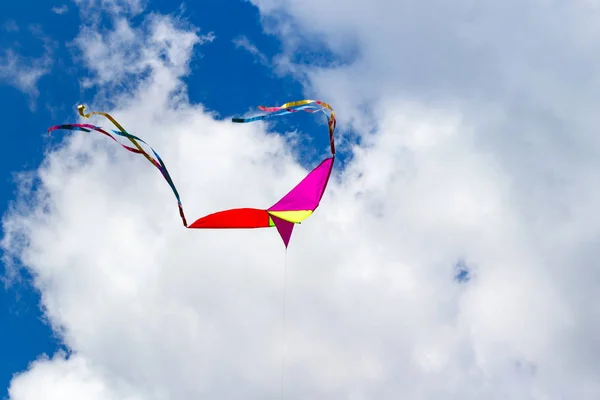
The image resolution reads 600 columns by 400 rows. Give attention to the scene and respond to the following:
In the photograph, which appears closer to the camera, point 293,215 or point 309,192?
point 293,215

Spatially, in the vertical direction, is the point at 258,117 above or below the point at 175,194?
above

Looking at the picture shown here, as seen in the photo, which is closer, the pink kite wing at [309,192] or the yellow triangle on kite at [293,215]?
the yellow triangle on kite at [293,215]

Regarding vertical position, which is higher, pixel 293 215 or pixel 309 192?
pixel 309 192

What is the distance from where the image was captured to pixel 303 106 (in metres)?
24.4

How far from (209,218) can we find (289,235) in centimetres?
380

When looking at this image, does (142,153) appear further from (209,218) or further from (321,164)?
(321,164)

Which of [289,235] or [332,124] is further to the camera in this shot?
[289,235]

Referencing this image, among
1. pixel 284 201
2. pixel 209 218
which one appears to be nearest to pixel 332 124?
pixel 284 201

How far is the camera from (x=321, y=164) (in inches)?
1115

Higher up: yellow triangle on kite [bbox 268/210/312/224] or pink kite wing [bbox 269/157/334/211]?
pink kite wing [bbox 269/157/334/211]

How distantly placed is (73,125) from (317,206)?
10797 millimetres

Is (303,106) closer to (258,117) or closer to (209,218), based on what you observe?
(258,117)

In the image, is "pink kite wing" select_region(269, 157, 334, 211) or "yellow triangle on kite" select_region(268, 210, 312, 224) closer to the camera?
"yellow triangle on kite" select_region(268, 210, 312, 224)

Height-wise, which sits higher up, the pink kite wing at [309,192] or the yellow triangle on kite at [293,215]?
the pink kite wing at [309,192]
